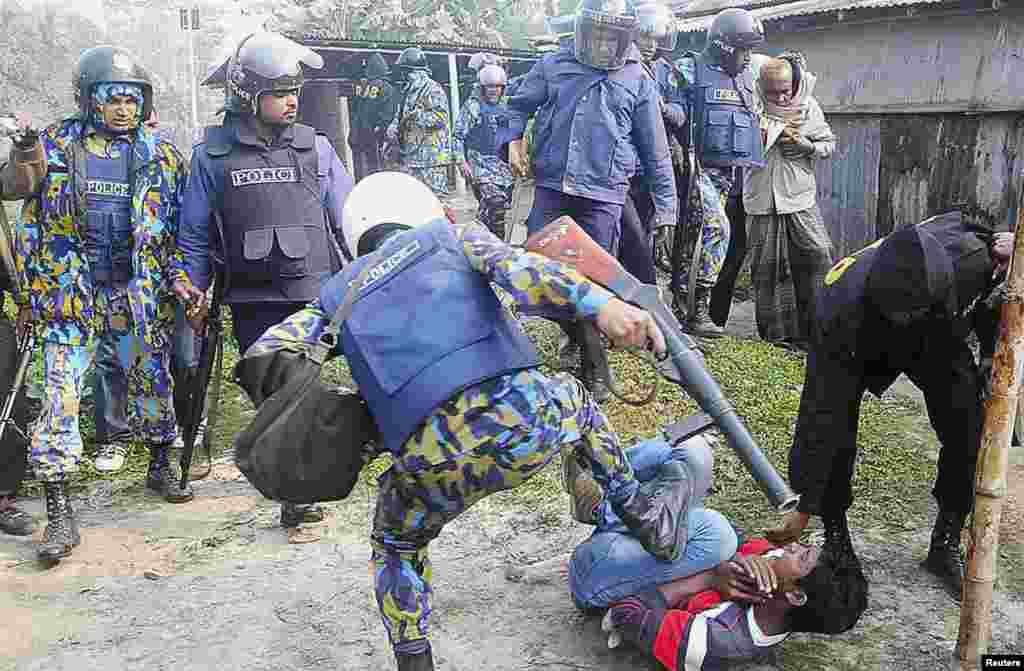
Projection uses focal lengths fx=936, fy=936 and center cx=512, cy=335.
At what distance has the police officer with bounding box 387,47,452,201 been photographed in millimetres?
11625

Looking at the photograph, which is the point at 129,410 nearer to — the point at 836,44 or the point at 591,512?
the point at 591,512

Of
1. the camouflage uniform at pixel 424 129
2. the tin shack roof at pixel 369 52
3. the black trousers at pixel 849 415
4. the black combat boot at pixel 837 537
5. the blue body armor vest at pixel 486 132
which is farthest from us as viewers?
the tin shack roof at pixel 369 52

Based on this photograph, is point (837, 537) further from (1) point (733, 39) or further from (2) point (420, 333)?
(1) point (733, 39)

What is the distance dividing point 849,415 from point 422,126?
29.9ft

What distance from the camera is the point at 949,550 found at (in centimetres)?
362

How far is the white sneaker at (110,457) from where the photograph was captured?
5.21 metres

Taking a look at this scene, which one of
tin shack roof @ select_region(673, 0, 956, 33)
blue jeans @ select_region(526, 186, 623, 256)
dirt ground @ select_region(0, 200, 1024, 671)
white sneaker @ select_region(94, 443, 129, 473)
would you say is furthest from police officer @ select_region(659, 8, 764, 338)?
white sneaker @ select_region(94, 443, 129, 473)

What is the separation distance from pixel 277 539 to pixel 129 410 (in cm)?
112

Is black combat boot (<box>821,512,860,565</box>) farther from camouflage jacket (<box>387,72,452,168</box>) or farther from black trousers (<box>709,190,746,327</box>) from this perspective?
camouflage jacket (<box>387,72,452,168</box>)

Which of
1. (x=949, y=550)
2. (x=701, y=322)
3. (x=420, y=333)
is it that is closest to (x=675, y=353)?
(x=420, y=333)

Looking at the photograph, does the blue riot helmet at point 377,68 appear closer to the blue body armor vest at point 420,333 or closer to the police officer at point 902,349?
the police officer at point 902,349

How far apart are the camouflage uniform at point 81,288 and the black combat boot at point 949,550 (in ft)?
11.5

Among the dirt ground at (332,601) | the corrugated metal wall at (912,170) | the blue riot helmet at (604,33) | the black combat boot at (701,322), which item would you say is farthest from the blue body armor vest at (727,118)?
the dirt ground at (332,601)

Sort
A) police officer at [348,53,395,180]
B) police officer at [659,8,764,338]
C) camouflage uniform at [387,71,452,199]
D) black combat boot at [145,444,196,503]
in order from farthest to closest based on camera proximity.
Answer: police officer at [348,53,395,180], camouflage uniform at [387,71,452,199], police officer at [659,8,764,338], black combat boot at [145,444,196,503]
